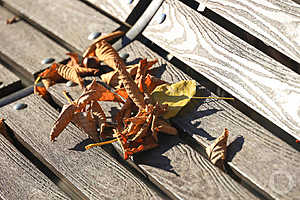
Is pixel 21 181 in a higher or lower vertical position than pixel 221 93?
lower

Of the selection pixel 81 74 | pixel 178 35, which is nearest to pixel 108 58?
pixel 81 74

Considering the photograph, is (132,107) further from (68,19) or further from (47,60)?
(68,19)

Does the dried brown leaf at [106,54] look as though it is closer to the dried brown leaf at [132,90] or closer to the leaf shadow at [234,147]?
the dried brown leaf at [132,90]

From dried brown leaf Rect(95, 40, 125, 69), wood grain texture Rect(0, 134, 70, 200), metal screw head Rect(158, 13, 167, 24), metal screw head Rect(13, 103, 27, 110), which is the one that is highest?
metal screw head Rect(158, 13, 167, 24)

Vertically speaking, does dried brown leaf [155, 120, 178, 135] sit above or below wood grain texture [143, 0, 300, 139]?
below

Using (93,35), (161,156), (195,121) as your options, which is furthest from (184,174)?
(93,35)

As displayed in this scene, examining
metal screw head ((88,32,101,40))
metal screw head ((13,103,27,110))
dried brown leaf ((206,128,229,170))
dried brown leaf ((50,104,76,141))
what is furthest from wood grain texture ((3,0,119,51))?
dried brown leaf ((206,128,229,170))

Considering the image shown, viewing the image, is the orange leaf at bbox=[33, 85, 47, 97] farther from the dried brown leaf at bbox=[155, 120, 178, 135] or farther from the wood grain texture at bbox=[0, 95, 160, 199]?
the dried brown leaf at bbox=[155, 120, 178, 135]

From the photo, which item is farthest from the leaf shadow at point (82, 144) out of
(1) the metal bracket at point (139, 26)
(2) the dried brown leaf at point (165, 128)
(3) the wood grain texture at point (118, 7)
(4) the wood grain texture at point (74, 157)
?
(3) the wood grain texture at point (118, 7)
